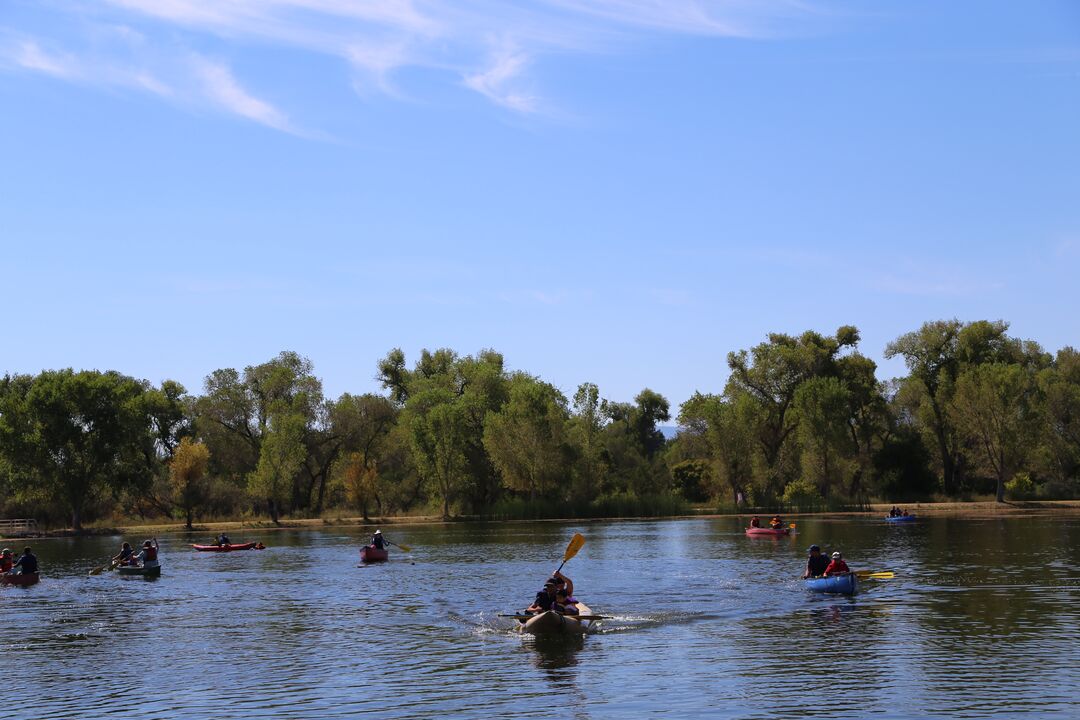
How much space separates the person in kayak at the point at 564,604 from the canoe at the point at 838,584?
12029mm

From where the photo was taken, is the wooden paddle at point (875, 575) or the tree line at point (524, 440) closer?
the wooden paddle at point (875, 575)

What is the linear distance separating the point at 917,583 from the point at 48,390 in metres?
80.3

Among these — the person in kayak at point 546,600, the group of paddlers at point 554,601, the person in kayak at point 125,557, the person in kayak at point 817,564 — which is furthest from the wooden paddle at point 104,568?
the person in kayak at point 817,564

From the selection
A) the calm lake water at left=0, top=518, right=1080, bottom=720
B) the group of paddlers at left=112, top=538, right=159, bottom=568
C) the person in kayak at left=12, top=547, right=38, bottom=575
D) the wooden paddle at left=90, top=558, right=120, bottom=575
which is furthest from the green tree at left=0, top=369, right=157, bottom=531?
the person in kayak at left=12, top=547, right=38, bottom=575

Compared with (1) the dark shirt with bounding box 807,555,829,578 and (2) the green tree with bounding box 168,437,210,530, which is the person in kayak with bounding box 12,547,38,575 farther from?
(2) the green tree with bounding box 168,437,210,530

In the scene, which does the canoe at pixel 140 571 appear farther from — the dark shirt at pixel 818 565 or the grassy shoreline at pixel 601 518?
the grassy shoreline at pixel 601 518

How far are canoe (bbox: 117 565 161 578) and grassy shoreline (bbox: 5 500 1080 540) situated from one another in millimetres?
42603

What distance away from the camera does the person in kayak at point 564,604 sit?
3472 cm

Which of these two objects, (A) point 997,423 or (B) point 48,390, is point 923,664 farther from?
(B) point 48,390

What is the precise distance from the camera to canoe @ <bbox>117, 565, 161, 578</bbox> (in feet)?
184

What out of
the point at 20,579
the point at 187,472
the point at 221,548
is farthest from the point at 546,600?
the point at 187,472

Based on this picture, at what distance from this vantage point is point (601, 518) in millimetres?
109312

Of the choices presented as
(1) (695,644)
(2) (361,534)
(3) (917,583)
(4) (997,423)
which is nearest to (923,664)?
(1) (695,644)

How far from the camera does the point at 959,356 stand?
11219 cm
